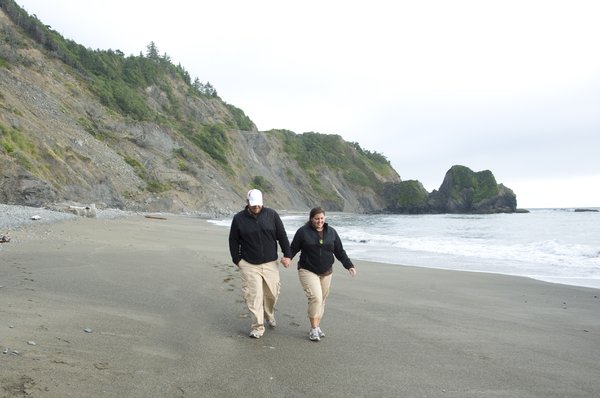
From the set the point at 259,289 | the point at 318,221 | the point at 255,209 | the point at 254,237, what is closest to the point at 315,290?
the point at 259,289

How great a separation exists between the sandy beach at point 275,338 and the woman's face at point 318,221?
1.28 m

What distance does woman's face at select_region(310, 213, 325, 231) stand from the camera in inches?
204

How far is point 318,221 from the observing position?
5219mm

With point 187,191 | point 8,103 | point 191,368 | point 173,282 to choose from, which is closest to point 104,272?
point 173,282

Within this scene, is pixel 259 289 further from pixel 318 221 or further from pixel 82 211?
pixel 82 211

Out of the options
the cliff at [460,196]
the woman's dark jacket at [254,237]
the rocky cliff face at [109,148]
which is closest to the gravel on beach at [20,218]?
the rocky cliff face at [109,148]

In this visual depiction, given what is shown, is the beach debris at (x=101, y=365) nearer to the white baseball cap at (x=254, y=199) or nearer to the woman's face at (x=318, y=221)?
the white baseball cap at (x=254, y=199)

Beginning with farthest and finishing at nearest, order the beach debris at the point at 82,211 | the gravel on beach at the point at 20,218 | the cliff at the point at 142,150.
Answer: the cliff at the point at 142,150 → the beach debris at the point at 82,211 → the gravel on beach at the point at 20,218

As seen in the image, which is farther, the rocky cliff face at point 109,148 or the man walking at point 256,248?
the rocky cliff face at point 109,148

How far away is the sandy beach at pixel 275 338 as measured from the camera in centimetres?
355

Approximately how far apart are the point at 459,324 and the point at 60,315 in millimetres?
4930

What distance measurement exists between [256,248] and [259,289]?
1.57 feet

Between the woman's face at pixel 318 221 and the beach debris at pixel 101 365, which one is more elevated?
the woman's face at pixel 318 221

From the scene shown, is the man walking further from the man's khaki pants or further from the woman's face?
the woman's face
